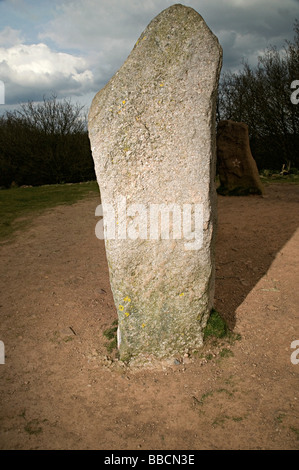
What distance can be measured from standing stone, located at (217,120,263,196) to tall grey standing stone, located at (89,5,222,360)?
6208 mm

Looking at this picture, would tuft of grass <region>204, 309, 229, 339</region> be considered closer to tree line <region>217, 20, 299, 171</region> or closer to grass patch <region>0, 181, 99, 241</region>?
grass patch <region>0, 181, 99, 241</region>

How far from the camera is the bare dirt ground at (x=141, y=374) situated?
2492 millimetres

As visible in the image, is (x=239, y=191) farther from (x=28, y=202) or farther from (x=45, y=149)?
(x=45, y=149)

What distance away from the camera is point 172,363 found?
3.15 m

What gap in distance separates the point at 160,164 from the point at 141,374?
1766 millimetres

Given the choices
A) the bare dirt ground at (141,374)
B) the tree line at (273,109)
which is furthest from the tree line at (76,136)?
the bare dirt ground at (141,374)

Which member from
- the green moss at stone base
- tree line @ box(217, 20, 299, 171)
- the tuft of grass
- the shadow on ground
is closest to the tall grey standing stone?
the tuft of grass

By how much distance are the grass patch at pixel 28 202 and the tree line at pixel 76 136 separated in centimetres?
377

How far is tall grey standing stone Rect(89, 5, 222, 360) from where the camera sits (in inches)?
109

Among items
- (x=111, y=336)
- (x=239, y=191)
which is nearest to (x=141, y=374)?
(x=111, y=336)

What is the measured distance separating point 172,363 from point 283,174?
1084 centimetres

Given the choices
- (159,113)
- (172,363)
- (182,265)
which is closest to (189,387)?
(172,363)

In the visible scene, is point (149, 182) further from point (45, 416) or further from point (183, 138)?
point (45, 416)

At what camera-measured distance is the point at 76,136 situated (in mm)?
16828
